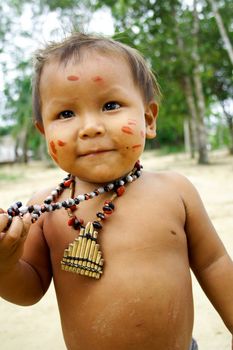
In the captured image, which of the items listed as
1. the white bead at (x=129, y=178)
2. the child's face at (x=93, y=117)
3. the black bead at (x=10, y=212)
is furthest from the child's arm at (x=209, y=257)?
the black bead at (x=10, y=212)

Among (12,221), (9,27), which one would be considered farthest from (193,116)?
(12,221)

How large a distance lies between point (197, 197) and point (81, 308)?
592 mm

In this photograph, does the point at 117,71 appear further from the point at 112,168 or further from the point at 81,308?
the point at 81,308

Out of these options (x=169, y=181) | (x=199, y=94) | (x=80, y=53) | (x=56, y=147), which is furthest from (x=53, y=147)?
(x=199, y=94)

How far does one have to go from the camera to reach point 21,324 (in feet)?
8.32

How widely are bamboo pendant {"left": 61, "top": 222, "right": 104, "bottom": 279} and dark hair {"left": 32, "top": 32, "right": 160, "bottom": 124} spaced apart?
51 centimetres

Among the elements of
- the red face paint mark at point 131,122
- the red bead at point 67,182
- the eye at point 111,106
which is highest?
the eye at point 111,106

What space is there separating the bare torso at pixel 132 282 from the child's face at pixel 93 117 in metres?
0.18

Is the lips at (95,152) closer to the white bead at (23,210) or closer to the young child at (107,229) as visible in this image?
the young child at (107,229)

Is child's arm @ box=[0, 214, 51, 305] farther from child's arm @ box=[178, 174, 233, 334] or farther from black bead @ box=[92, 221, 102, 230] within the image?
child's arm @ box=[178, 174, 233, 334]

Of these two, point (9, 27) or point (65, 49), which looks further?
point (9, 27)

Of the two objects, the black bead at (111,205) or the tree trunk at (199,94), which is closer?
the black bead at (111,205)

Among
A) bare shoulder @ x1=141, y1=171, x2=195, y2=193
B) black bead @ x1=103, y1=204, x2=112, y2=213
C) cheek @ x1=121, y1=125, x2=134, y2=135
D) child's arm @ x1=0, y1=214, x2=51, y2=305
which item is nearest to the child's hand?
child's arm @ x1=0, y1=214, x2=51, y2=305

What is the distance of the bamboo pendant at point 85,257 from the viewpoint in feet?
4.00
